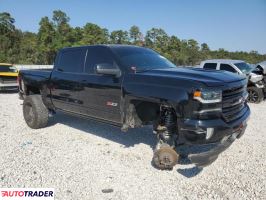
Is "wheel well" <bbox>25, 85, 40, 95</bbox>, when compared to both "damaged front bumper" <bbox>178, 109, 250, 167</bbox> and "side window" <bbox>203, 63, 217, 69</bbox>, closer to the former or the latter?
"damaged front bumper" <bbox>178, 109, 250, 167</bbox>

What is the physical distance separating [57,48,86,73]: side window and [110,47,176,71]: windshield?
0.96 m

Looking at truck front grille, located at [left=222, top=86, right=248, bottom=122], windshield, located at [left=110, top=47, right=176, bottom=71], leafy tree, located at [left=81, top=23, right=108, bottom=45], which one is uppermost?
leafy tree, located at [left=81, top=23, right=108, bottom=45]

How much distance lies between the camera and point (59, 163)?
507 cm

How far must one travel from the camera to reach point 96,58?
580cm

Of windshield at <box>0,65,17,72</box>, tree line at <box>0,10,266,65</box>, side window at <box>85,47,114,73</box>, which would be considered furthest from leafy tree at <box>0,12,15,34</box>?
side window at <box>85,47,114,73</box>

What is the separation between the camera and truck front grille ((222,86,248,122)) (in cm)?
426

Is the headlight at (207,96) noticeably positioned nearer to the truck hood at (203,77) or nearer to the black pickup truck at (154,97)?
the black pickup truck at (154,97)

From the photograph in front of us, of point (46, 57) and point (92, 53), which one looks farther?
point (46, 57)

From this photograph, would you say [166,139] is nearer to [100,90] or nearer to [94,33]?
[100,90]

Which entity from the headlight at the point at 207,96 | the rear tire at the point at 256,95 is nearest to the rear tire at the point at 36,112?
the headlight at the point at 207,96

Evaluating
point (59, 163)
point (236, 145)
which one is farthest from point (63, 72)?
point (236, 145)

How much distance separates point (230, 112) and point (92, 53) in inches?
115

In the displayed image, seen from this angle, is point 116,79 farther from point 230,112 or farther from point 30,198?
point 30,198

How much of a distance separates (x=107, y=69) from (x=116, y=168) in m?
1.65
